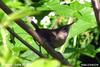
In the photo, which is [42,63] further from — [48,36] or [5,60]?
→ [48,36]

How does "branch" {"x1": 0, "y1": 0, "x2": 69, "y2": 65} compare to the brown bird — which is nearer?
"branch" {"x1": 0, "y1": 0, "x2": 69, "y2": 65}

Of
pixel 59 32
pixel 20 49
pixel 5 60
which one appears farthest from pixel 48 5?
pixel 5 60

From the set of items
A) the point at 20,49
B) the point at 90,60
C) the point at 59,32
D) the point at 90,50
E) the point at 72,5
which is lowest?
the point at 90,60

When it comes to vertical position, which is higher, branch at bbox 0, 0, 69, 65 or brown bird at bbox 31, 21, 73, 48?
branch at bbox 0, 0, 69, 65

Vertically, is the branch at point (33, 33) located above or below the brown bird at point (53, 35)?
above

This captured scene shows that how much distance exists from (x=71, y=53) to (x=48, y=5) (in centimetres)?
18

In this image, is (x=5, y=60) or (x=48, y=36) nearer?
(x=5, y=60)

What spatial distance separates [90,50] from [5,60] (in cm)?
97

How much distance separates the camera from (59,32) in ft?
1.62

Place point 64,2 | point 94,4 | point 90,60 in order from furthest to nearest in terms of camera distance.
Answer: point 90,60 < point 64,2 < point 94,4

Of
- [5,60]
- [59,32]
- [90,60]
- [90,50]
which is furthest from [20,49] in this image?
[90,60]

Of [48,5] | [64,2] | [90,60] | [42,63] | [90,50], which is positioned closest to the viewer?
[42,63]

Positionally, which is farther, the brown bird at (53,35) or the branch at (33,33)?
the brown bird at (53,35)

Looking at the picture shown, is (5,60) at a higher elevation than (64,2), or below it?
higher
